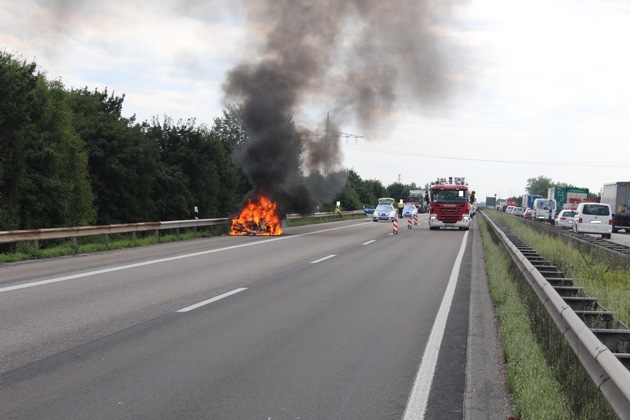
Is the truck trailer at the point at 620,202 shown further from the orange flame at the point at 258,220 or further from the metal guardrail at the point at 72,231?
the metal guardrail at the point at 72,231

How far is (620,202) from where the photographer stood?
140 ft

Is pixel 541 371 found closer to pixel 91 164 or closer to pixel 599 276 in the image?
pixel 599 276

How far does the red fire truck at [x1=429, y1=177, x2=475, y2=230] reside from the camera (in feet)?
124

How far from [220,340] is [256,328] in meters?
0.83

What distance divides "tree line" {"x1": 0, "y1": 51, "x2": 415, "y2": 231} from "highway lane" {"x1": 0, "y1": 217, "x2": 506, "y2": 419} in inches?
506

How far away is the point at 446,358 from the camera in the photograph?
6.84 metres

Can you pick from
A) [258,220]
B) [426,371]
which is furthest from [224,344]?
[258,220]

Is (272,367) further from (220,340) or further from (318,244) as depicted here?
(318,244)

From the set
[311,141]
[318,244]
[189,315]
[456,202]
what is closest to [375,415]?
[189,315]

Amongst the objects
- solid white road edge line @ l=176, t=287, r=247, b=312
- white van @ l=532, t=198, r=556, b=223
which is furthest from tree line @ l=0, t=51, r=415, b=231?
white van @ l=532, t=198, r=556, b=223

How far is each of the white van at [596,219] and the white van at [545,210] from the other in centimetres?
2862

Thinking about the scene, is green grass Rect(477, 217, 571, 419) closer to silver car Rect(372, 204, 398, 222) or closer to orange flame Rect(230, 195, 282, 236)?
orange flame Rect(230, 195, 282, 236)

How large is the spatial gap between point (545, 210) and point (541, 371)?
63.4 meters

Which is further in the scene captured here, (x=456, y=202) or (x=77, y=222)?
(x=456, y=202)
